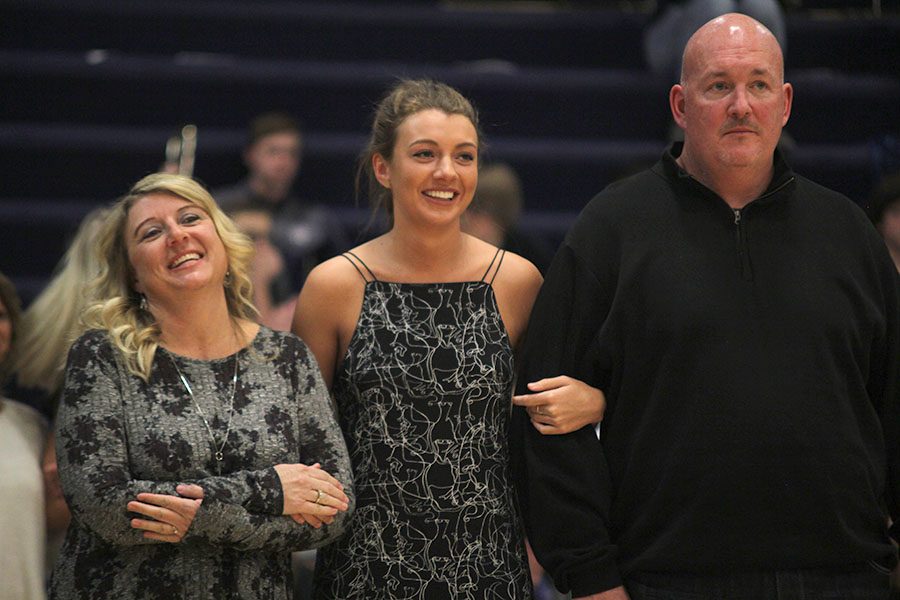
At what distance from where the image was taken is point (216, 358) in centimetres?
252

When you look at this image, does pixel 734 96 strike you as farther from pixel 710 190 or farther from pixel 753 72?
pixel 710 190

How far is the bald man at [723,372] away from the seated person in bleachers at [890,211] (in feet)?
4.06

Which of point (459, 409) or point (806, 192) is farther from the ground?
point (806, 192)

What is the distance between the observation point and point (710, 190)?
244 cm

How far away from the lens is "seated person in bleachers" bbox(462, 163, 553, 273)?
4.18 meters

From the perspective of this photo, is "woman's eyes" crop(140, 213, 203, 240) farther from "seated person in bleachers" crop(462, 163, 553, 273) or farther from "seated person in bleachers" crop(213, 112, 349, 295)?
"seated person in bleachers" crop(213, 112, 349, 295)

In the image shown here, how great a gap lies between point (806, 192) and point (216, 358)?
4.23 feet

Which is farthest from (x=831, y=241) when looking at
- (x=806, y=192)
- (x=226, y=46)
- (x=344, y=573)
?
(x=226, y=46)

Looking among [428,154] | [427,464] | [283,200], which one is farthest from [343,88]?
[427,464]

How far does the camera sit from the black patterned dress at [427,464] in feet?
8.22

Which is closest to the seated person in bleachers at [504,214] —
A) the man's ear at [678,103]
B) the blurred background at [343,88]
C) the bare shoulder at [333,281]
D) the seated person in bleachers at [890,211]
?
the blurred background at [343,88]

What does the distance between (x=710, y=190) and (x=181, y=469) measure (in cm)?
121

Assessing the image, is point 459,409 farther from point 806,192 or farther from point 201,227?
point 806,192

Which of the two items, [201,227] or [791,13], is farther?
[791,13]
